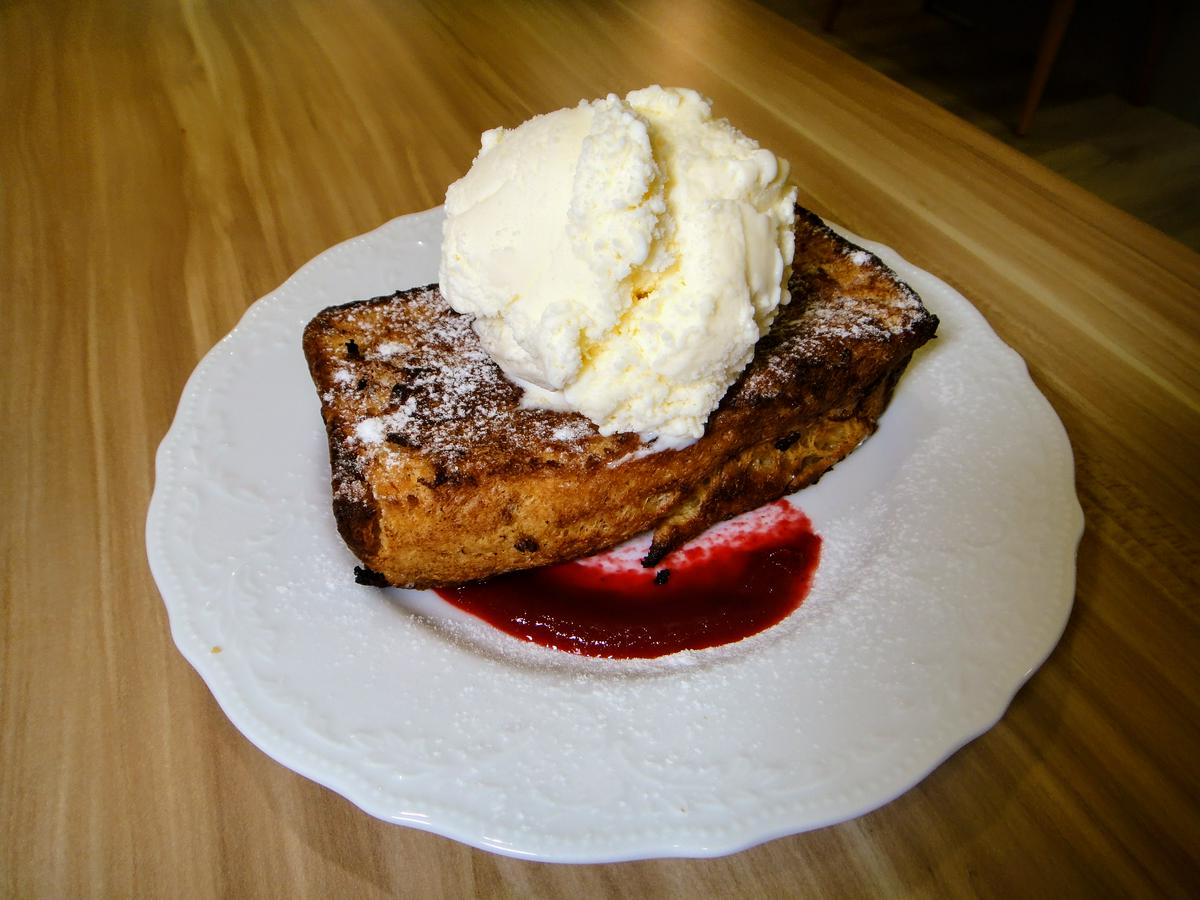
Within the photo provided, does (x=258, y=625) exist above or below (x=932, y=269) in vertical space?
below

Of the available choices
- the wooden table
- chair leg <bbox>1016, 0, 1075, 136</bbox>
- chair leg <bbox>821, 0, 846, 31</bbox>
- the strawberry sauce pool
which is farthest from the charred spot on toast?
chair leg <bbox>821, 0, 846, 31</bbox>

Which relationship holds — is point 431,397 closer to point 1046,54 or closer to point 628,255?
point 628,255

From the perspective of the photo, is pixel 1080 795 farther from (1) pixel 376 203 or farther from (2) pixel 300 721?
(1) pixel 376 203

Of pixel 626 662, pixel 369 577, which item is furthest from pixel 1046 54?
pixel 369 577

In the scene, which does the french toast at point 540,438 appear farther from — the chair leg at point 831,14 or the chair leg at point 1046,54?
the chair leg at point 831,14

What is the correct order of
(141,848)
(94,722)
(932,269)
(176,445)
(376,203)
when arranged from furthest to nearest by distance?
(376,203)
(932,269)
(176,445)
(94,722)
(141,848)

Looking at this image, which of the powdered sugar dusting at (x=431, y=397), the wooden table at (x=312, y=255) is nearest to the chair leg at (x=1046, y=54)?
the wooden table at (x=312, y=255)

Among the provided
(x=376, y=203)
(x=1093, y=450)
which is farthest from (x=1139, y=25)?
(x=376, y=203)
